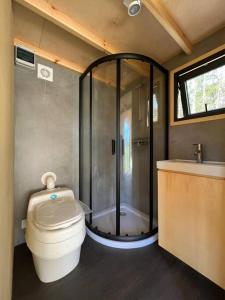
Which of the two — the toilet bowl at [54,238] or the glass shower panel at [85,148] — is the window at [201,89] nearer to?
the glass shower panel at [85,148]

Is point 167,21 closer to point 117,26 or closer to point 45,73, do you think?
point 117,26

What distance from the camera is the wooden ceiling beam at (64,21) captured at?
3.48 feet

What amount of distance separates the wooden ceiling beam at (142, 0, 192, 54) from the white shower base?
6.77 ft

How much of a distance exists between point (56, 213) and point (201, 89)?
1.87 meters

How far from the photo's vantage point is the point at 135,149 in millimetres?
2125

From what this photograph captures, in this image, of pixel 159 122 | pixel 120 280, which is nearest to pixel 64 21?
pixel 159 122

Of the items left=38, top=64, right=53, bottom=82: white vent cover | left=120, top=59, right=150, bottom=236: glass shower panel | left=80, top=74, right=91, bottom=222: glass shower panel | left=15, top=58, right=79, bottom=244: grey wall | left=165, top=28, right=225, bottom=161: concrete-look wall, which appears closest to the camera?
left=165, top=28, right=225, bottom=161: concrete-look wall

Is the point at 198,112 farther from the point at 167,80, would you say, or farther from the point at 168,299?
the point at 168,299

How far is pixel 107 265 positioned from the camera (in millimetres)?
1266

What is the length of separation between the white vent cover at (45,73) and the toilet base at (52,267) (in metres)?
1.77

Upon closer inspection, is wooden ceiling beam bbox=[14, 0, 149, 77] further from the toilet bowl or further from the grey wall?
the toilet bowl

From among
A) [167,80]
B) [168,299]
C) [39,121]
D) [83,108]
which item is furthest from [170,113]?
[168,299]

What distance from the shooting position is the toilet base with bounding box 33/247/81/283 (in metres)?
1.09

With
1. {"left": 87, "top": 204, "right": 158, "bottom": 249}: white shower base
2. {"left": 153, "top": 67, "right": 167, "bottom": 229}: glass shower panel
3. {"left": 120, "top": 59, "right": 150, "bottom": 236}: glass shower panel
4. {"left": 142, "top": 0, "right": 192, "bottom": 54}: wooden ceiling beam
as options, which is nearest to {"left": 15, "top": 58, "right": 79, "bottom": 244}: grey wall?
{"left": 87, "top": 204, "right": 158, "bottom": 249}: white shower base
